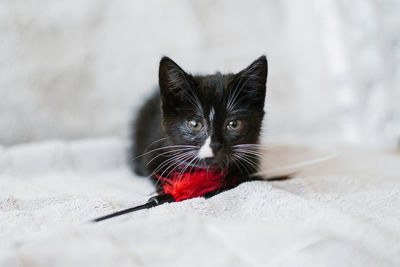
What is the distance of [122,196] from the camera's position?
1.26 metres

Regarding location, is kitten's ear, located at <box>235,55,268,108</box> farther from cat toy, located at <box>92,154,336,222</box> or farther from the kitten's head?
cat toy, located at <box>92,154,336,222</box>

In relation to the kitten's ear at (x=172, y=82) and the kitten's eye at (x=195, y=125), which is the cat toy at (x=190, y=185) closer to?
the kitten's eye at (x=195, y=125)

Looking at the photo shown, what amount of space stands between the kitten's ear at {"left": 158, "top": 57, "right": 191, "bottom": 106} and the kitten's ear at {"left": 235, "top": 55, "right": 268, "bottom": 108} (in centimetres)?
18

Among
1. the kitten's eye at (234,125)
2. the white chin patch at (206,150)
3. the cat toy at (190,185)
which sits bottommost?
the cat toy at (190,185)

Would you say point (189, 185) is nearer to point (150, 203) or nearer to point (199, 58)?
point (150, 203)

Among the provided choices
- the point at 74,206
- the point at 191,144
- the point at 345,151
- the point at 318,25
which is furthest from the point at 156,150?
the point at 318,25

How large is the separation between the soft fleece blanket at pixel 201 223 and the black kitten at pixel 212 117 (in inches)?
5.8

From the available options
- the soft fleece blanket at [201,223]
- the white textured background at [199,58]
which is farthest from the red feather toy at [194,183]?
the white textured background at [199,58]

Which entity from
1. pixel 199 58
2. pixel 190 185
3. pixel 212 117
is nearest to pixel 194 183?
pixel 190 185

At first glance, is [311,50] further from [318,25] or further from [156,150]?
[156,150]

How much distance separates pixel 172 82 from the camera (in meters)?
1.27

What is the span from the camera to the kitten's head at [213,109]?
1.23 metres

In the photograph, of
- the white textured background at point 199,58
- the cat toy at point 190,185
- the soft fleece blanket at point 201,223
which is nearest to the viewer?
the soft fleece blanket at point 201,223

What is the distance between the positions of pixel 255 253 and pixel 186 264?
149 mm
